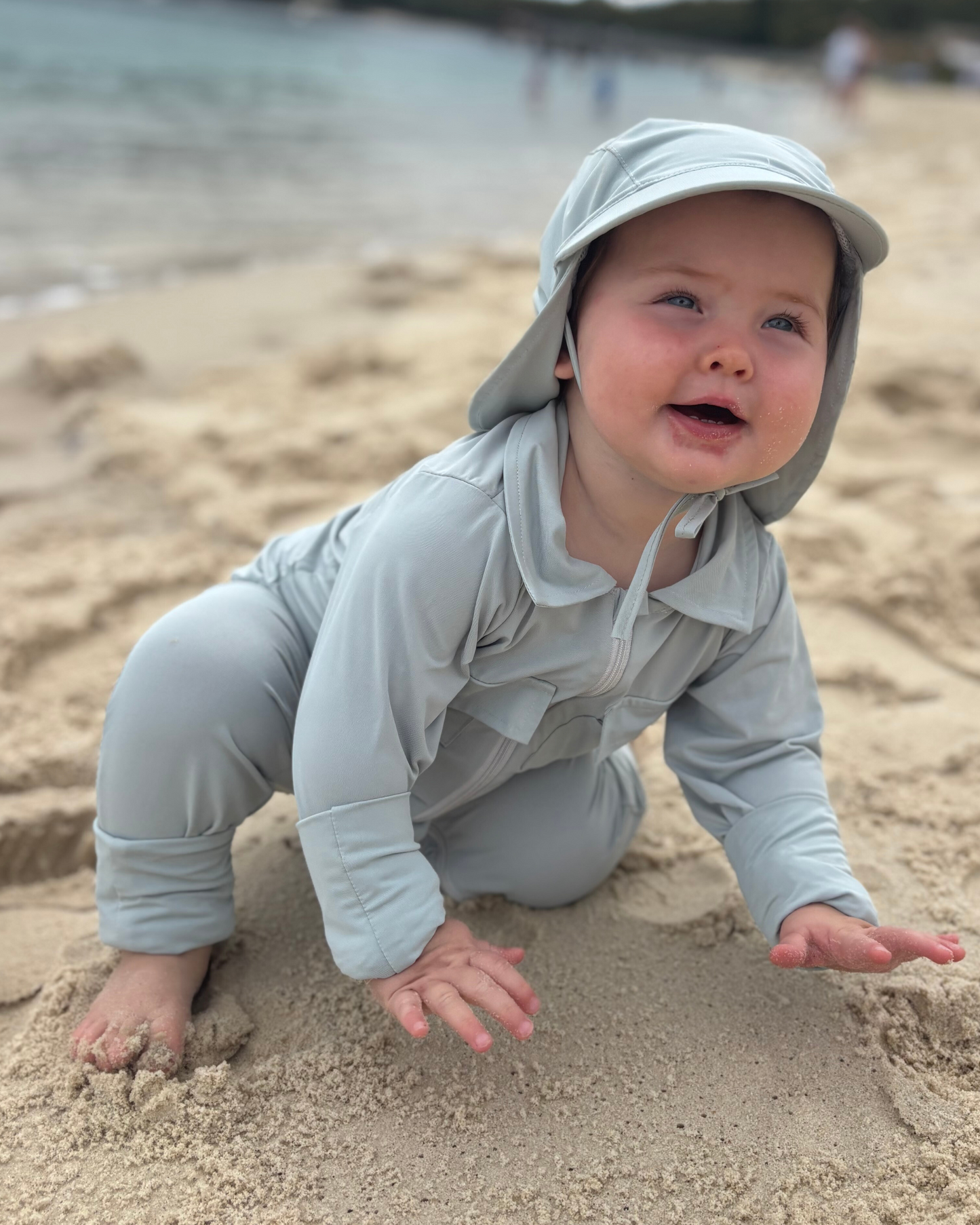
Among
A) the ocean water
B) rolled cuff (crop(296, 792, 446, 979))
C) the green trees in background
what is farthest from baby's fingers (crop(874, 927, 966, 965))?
the green trees in background

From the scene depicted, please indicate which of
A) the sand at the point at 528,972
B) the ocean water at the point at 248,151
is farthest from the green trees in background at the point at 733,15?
the sand at the point at 528,972

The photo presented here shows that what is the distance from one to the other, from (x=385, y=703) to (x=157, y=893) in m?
0.42

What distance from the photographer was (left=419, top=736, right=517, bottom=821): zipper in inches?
53.8

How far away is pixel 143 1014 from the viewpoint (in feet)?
4.14

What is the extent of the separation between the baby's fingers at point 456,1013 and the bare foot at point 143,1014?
1.05ft

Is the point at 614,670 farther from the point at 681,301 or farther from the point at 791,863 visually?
the point at 681,301

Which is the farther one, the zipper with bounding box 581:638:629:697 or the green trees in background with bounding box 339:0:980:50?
the green trees in background with bounding box 339:0:980:50

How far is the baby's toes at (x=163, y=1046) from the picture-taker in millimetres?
1208

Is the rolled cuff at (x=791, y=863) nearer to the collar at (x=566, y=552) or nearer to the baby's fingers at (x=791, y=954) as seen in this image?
the baby's fingers at (x=791, y=954)

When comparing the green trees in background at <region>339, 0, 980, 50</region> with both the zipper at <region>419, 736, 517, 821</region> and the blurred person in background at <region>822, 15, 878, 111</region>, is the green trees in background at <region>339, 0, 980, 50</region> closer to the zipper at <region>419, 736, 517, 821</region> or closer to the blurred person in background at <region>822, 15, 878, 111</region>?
the blurred person in background at <region>822, 15, 878, 111</region>

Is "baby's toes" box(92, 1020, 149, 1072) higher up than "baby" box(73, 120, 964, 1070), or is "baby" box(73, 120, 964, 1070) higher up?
"baby" box(73, 120, 964, 1070)

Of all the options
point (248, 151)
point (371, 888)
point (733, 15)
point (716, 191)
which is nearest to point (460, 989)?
point (371, 888)

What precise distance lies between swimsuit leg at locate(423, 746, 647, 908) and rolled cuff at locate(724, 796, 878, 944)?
19 cm

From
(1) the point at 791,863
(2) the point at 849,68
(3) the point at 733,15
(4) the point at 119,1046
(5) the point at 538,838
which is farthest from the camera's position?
(3) the point at 733,15
